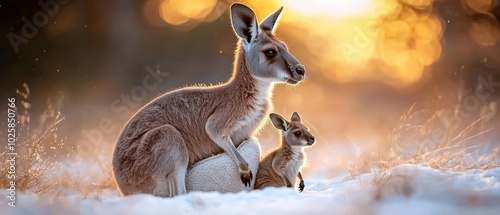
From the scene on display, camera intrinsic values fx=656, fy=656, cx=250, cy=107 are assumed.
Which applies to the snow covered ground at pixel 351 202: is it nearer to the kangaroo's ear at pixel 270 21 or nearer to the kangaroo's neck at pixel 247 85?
the kangaroo's neck at pixel 247 85

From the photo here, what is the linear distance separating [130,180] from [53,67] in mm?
9455

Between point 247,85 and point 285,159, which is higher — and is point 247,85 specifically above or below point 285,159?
above

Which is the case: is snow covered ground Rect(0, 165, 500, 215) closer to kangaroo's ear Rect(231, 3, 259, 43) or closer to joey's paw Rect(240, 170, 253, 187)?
joey's paw Rect(240, 170, 253, 187)

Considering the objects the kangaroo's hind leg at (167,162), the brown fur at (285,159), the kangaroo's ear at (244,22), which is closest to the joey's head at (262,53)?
the kangaroo's ear at (244,22)

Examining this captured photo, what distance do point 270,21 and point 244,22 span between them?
353 mm

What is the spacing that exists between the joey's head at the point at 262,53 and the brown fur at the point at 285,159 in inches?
26.6

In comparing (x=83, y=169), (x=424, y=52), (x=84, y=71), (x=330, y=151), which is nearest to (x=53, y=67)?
(x=84, y=71)

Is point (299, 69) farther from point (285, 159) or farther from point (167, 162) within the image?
point (167, 162)

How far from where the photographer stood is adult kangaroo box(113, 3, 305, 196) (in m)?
6.29

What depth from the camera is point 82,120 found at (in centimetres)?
1347

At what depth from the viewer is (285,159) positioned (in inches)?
279

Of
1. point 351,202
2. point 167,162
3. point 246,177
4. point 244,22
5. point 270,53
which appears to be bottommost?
point 351,202

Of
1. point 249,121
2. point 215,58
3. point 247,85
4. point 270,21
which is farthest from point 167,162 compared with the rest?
point 215,58

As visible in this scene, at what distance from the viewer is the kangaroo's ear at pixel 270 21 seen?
6887 millimetres
